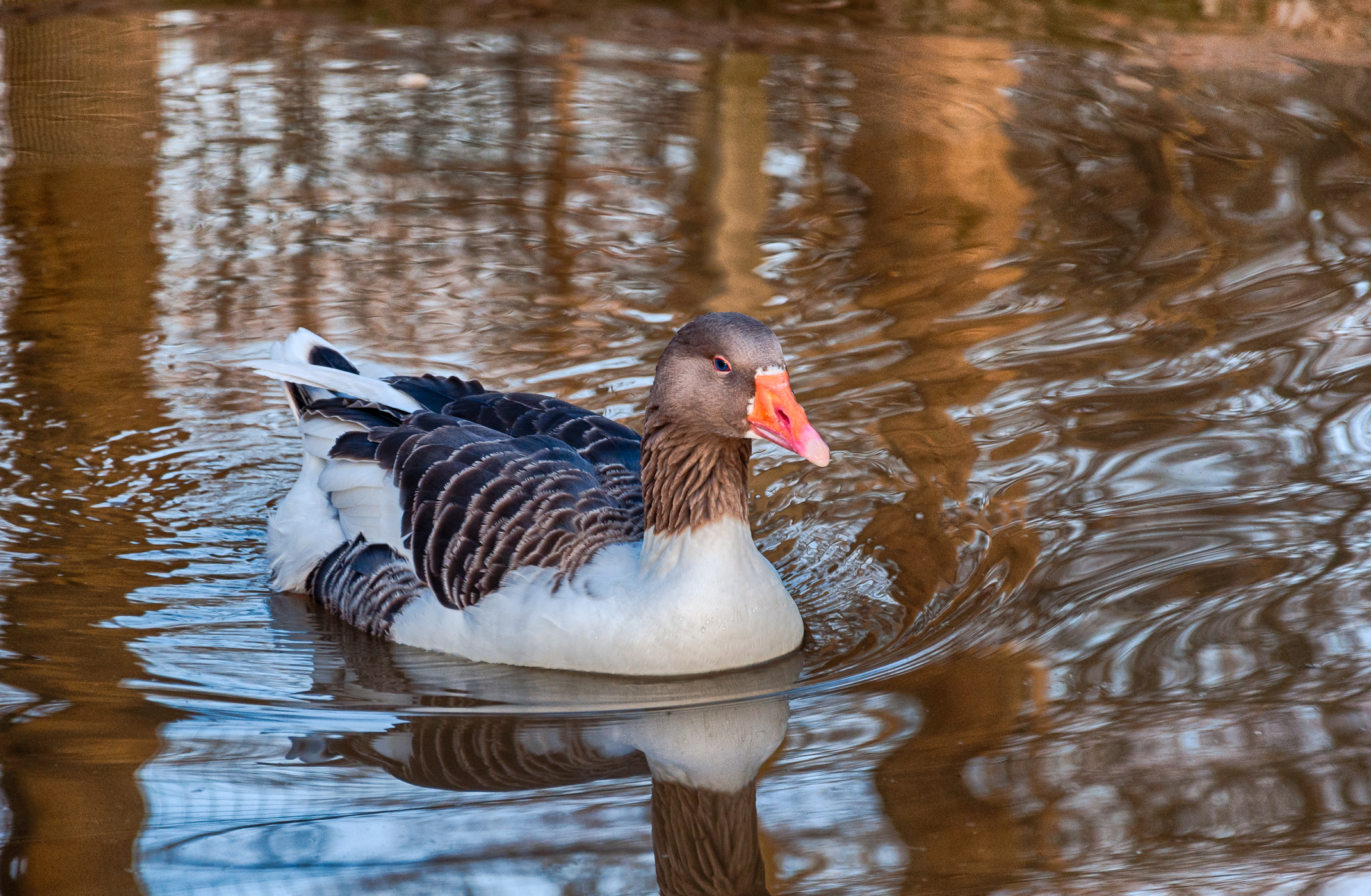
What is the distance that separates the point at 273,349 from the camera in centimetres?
720

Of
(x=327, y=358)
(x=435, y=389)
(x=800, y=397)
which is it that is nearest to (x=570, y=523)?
(x=435, y=389)

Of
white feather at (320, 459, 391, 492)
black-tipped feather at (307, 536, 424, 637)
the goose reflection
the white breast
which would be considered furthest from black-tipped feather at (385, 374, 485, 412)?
the goose reflection

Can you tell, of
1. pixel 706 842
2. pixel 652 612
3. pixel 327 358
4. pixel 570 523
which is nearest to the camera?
pixel 706 842

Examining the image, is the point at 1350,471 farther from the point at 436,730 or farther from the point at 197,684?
the point at 197,684

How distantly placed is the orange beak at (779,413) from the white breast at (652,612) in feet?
1.34

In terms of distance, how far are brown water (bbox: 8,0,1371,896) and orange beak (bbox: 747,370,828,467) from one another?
3.02ft

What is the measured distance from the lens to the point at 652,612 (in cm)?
543

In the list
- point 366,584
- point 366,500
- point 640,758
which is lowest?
point 366,584

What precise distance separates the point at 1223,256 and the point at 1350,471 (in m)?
3.13

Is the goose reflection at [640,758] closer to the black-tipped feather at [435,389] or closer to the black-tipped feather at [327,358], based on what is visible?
the black-tipped feather at [435,389]

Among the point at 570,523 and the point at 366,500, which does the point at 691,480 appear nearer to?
the point at 570,523

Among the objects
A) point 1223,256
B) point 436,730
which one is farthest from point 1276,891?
point 1223,256

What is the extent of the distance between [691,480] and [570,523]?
0.53 m

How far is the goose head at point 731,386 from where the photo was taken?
5.29 meters
